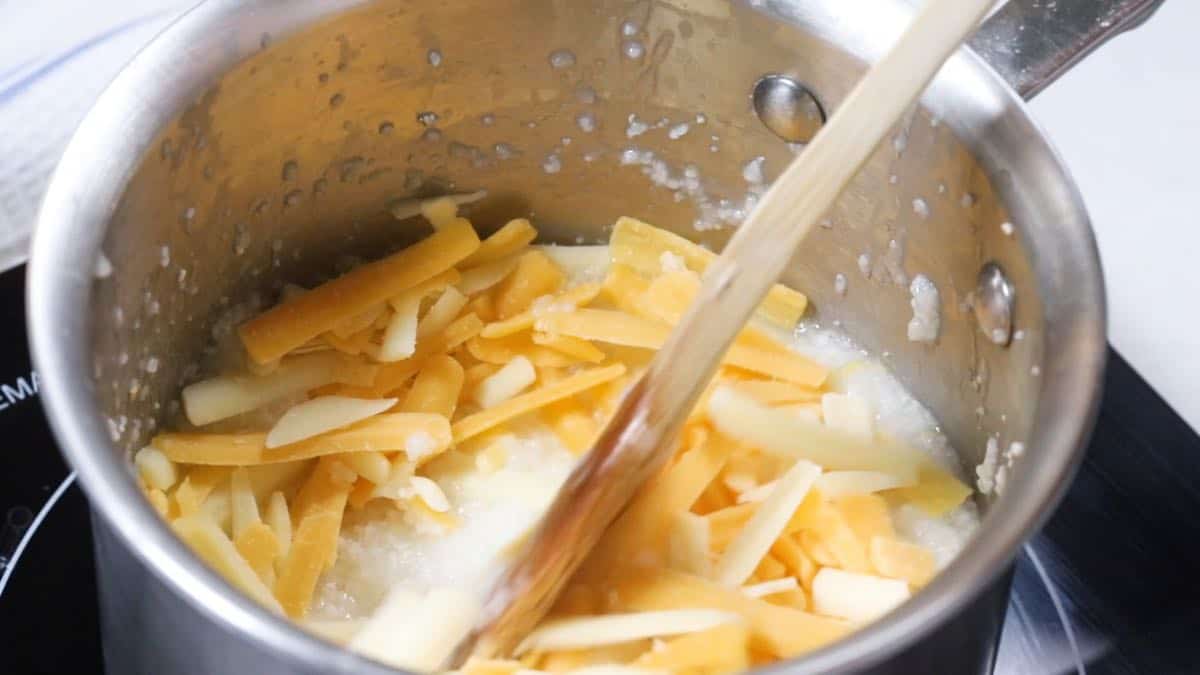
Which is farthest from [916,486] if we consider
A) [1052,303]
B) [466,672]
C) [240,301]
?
[240,301]

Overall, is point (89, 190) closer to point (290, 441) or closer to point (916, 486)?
point (290, 441)

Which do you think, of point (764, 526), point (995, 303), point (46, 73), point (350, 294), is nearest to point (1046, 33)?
point (995, 303)

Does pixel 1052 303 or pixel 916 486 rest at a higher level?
pixel 1052 303

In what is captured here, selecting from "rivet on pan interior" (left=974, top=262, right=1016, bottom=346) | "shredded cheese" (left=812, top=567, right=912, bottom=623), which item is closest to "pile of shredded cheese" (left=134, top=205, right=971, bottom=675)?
"shredded cheese" (left=812, top=567, right=912, bottom=623)

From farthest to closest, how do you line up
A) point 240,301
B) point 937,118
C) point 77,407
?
point 240,301
point 937,118
point 77,407

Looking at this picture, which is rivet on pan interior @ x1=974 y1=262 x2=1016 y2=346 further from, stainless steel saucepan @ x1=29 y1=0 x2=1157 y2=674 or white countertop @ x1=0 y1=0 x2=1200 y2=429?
white countertop @ x1=0 y1=0 x2=1200 y2=429

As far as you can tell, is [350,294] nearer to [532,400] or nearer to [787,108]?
[532,400]

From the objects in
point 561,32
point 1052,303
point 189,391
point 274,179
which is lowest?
point 189,391
